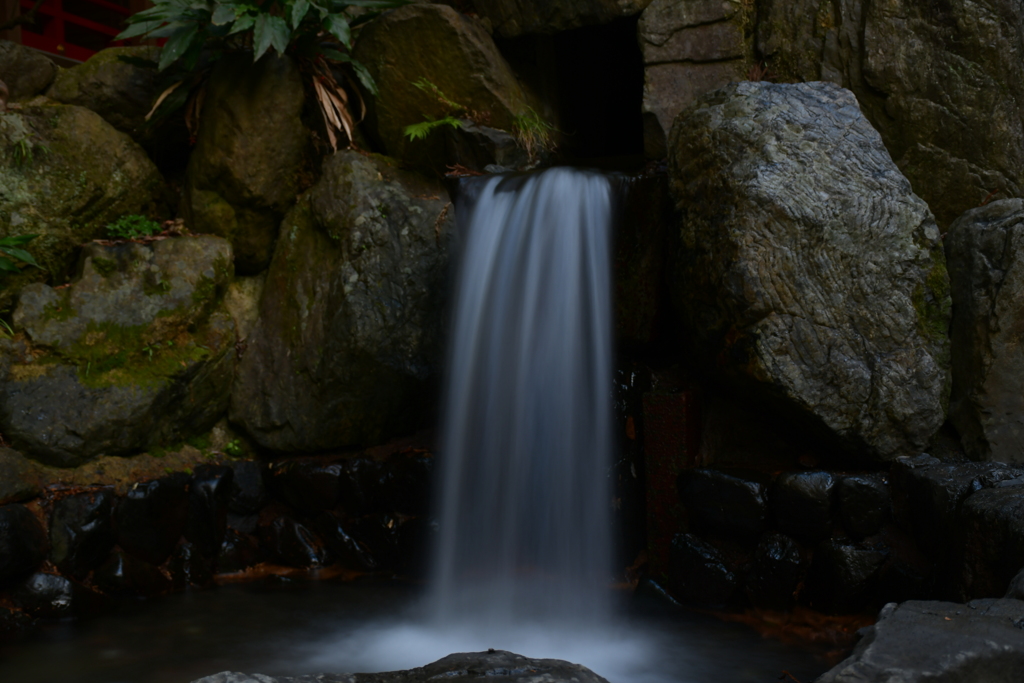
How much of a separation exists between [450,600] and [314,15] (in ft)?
12.5

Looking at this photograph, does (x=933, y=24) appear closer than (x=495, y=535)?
No

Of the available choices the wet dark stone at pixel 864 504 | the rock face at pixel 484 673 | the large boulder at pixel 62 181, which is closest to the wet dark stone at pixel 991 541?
the wet dark stone at pixel 864 504

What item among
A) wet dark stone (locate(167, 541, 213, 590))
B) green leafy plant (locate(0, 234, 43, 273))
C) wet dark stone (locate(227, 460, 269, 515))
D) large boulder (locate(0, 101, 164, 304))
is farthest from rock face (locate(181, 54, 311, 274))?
wet dark stone (locate(167, 541, 213, 590))

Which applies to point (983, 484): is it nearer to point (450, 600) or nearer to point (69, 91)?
point (450, 600)

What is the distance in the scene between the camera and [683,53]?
5203mm

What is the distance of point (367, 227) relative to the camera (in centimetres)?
489

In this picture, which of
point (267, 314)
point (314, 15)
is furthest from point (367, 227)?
point (314, 15)

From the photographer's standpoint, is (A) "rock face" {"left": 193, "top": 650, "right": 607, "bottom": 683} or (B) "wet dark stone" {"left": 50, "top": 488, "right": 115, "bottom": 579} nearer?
(A) "rock face" {"left": 193, "top": 650, "right": 607, "bottom": 683}

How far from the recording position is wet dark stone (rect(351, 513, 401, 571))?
4664 millimetres

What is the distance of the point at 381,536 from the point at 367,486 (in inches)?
12.3

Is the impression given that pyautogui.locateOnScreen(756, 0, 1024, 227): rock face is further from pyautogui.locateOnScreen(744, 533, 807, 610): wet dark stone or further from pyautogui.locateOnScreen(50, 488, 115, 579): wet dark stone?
pyautogui.locateOnScreen(50, 488, 115, 579): wet dark stone

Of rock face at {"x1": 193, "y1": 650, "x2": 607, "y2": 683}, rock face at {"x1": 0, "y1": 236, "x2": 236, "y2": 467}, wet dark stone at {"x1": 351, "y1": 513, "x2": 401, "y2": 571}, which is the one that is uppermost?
rock face at {"x1": 0, "y1": 236, "x2": 236, "y2": 467}

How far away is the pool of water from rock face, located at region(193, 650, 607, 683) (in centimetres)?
134

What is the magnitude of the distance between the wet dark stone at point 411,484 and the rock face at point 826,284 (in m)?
1.90
